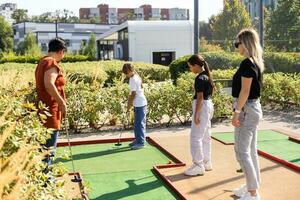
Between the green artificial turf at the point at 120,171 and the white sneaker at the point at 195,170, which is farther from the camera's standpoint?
the white sneaker at the point at 195,170

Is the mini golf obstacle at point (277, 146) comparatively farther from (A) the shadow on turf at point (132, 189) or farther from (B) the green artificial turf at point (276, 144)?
(A) the shadow on turf at point (132, 189)

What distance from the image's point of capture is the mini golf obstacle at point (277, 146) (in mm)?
7425

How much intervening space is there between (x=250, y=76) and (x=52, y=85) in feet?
7.47

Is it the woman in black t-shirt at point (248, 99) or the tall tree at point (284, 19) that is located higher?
the tall tree at point (284, 19)

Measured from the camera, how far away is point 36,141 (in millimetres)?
3584

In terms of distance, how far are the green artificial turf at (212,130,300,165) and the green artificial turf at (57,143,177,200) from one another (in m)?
1.84

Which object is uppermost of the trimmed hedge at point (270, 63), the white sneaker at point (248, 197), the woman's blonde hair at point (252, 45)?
the woman's blonde hair at point (252, 45)

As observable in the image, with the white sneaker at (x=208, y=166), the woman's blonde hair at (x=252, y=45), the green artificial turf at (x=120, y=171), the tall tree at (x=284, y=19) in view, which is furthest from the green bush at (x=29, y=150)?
the tall tree at (x=284, y=19)

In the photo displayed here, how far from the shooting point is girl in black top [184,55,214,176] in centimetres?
615

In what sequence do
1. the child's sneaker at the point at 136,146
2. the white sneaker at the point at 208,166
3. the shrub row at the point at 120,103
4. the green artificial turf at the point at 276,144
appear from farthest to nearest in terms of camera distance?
the shrub row at the point at 120,103
the child's sneaker at the point at 136,146
the green artificial turf at the point at 276,144
the white sneaker at the point at 208,166

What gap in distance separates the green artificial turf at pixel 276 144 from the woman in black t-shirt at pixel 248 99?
2.50m

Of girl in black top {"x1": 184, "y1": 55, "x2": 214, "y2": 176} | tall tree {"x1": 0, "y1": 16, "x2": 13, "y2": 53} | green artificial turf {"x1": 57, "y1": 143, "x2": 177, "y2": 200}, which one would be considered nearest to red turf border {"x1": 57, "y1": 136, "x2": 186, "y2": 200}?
green artificial turf {"x1": 57, "y1": 143, "x2": 177, "y2": 200}

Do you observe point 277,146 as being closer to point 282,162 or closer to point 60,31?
point 282,162

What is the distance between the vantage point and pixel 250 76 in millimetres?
4848
